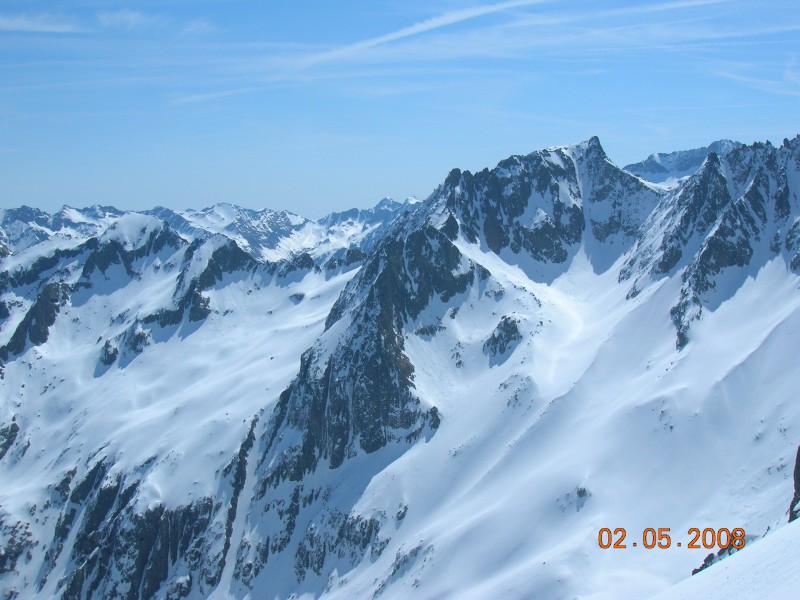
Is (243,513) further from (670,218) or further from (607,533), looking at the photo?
(670,218)

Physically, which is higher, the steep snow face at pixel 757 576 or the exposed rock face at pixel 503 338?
the exposed rock face at pixel 503 338

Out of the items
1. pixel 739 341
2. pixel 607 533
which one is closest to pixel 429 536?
pixel 607 533
